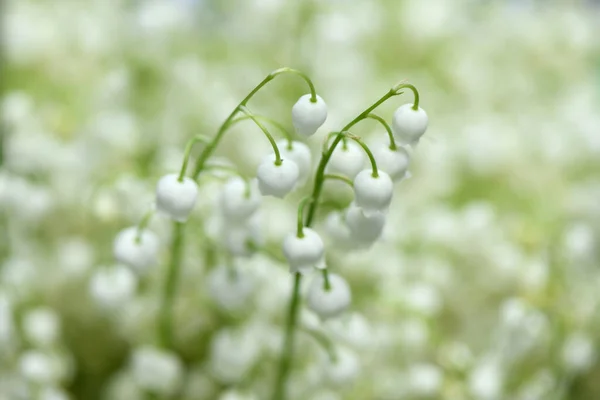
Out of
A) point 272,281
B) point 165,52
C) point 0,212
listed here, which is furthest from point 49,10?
point 272,281

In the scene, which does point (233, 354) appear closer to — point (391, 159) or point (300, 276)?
point (300, 276)

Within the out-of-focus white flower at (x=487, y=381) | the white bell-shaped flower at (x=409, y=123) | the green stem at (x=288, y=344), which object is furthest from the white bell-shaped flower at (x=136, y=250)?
the out-of-focus white flower at (x=487, y=381)

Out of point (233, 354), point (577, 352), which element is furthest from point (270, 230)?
point (577, 352)

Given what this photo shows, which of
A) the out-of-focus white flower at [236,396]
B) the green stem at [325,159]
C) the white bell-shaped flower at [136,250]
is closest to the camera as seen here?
the green stem at [325,159]

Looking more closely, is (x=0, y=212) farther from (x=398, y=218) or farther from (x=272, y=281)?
(x=398, y=218)

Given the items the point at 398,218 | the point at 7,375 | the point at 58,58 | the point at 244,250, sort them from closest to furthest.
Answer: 1. the point at 244,250
2. the point at 7,375
3. the point at 398,218
4. the point at 58,58

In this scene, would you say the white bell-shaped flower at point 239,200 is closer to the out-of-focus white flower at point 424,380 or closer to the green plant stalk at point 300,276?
the green plant stalk at point 300,276
